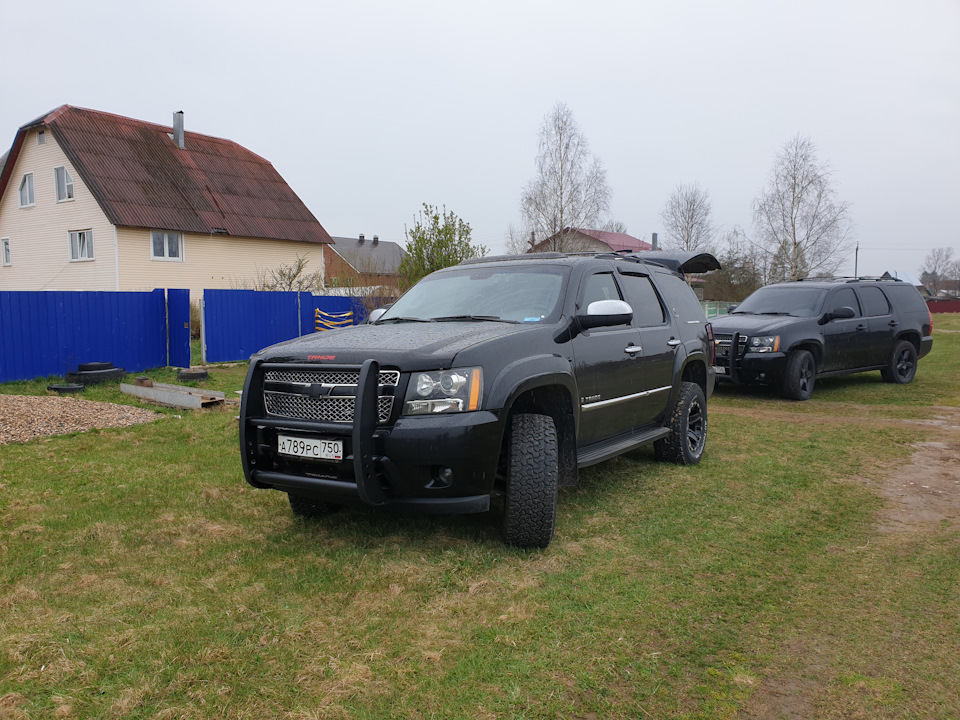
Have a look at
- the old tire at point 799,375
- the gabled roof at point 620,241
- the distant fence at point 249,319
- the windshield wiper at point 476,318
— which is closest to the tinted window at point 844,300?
the old tire at point 799,375

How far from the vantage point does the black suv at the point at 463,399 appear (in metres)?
3.86

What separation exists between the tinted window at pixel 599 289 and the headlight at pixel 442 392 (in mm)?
1490

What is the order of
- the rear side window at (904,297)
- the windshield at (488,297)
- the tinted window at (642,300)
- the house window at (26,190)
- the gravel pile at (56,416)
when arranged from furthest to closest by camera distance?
1. the house window at (26,190)
2. the rear side window at (904,297)
3. the gravel pile at (56,416)
4. the tinted window at (642,300)
5. the windshield at (488,297)

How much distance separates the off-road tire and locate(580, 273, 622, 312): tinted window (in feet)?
7.57

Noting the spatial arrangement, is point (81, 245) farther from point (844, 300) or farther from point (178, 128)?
point (844, 300)

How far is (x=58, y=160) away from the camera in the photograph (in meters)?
25.9

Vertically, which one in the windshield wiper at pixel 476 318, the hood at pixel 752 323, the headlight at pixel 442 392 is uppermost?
the windshield wiper at pixel 476 318

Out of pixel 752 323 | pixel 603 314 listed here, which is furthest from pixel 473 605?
pixel 752 323

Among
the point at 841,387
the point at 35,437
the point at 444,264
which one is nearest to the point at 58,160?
the point at 444,264

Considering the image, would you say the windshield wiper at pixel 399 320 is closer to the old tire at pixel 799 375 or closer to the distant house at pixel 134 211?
the old tire at pixel 799 375

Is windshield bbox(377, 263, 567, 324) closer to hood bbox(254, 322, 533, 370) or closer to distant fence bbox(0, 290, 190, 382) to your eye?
hood bbox(254, 322, 533, 370)

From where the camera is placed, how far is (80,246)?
25.7 meters

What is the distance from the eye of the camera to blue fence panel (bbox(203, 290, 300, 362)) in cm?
1560

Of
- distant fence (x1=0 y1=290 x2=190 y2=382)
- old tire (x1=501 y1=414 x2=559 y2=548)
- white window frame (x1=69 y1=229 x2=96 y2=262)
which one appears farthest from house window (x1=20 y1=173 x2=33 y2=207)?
old tire (x1=501 y1=414 x2=559 y2=548)
